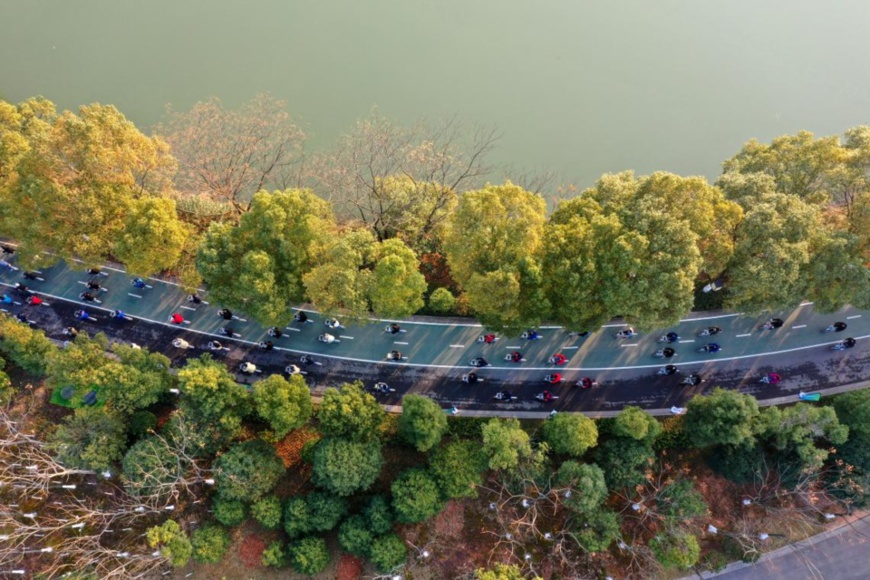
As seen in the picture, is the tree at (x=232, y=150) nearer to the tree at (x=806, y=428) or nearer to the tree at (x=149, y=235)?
the tree at (x=149, y=235)

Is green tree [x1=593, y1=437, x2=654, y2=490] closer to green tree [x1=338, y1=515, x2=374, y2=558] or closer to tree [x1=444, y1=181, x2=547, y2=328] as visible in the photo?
tree [x1=444, y1=181, x2=547, y2=328]

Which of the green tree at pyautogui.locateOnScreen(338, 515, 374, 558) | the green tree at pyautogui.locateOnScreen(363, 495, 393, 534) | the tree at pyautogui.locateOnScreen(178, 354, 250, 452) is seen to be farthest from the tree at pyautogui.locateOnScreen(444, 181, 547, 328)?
the tree at pyautogui.locateOnScreen(178, 354, 250, 452)

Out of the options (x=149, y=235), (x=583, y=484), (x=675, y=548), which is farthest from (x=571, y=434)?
(x=149, y=235)

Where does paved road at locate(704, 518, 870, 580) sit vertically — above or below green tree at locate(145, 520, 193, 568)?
below

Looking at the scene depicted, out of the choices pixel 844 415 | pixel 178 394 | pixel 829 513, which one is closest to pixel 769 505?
pixel 829 513

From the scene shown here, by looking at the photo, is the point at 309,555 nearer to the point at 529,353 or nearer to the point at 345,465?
the point at 345,465

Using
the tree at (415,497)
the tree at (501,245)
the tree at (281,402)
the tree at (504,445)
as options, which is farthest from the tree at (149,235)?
the tree at (504,445)
